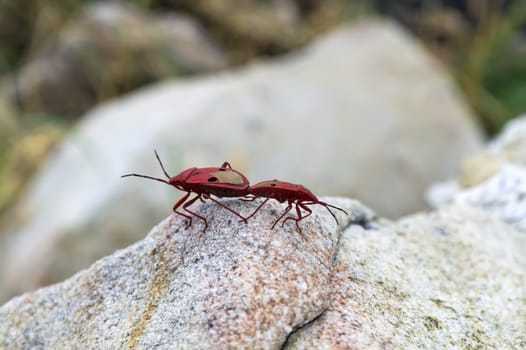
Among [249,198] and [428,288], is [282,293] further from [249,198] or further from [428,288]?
[428,288]

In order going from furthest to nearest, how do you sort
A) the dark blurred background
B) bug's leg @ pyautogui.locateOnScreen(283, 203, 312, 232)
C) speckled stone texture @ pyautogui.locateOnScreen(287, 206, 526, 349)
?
the dark blurred background → bug's leg @ pyautogui.locateOnScreen(283, 203, 312, 232) → speckled stone texture @ pyautogui.locateOnScreen(287, 206, 526, 349)

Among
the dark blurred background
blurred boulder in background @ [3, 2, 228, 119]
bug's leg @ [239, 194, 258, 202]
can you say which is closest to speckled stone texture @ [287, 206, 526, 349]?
bug's leg @ [239, 194, 258, 202]

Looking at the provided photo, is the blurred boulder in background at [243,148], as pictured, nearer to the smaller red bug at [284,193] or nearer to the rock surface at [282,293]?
the rock surface at [282,293]

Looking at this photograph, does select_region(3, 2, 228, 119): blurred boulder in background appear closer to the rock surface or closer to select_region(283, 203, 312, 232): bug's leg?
the rock surface

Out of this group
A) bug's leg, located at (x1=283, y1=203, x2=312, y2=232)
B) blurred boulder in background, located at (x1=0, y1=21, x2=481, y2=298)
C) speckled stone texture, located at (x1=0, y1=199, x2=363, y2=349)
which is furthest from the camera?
blurred boulder in background, located at (x1=0, y1=21, x2=481, y2=298)

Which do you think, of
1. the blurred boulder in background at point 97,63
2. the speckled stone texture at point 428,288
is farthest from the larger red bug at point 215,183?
the blurred boulder in background at point 97,63

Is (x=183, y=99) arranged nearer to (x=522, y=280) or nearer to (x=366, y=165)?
(x=366, y=165)
